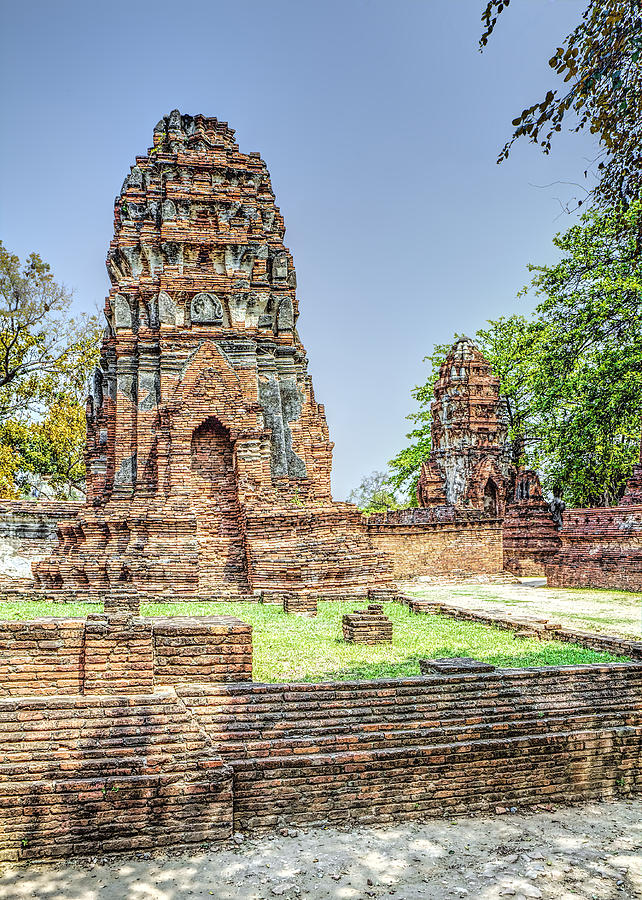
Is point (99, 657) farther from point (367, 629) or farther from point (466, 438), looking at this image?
point (466, 438)

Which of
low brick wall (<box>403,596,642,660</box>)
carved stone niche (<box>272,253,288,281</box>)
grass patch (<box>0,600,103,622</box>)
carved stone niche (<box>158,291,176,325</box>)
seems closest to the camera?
low brick wall (<box>403,596,642,660</box>)

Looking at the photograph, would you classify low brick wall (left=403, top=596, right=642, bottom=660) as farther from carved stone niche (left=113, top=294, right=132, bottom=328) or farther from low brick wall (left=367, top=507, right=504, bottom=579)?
carved stone niche (left=113, top=294, right=132, bottom=328)

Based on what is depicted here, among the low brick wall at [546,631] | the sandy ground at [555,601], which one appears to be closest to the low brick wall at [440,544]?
the sandy ground at [555,601]

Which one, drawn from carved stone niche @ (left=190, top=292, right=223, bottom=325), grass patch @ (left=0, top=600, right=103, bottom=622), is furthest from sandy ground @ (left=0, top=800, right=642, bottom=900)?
carved stone niche @ (left=190, top=292, right=223, bottom=325)

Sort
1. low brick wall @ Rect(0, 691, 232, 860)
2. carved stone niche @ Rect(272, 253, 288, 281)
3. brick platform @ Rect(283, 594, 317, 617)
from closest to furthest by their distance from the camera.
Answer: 1. low brick wall @ Rect(0, 691, 232, 860)
2. brick platform @ Rect(283, 594, 317, 617)
3. carved stone niche @ Rect(272, 253, 288, 281)

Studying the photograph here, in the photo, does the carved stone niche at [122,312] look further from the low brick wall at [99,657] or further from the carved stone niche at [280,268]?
the low brick wall at [99,657]

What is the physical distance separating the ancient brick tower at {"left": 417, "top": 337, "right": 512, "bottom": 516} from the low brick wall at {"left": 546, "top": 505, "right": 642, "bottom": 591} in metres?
7.87

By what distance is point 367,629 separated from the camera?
744cm

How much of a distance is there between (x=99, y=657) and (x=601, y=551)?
14.6m

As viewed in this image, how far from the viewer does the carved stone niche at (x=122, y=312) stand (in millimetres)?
15094

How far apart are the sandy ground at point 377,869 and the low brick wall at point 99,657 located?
112 cm

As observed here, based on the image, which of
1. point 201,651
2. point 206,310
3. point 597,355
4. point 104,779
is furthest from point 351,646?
point 206,310

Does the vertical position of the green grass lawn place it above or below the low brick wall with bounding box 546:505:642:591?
below

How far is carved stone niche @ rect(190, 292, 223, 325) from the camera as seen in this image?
1455 cm
